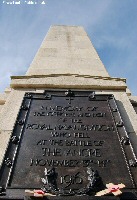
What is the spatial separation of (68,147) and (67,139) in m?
0.18

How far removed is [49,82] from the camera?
601 centimetres

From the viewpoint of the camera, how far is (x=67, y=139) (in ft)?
15.0

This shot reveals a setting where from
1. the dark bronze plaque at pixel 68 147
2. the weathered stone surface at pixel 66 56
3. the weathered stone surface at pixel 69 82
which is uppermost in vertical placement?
the weathered stone surface at pixel 66 56

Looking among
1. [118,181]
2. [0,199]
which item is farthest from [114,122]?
[0,199]

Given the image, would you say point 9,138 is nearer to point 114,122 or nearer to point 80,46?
point 114,122

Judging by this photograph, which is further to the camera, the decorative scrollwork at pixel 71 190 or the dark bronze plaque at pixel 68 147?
the dark bronze plaque at pixel 68 147

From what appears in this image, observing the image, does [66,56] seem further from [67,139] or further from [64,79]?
[67,139]

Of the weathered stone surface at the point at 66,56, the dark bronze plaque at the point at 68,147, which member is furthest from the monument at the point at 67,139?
the weathered stone surface at the point at 66,56

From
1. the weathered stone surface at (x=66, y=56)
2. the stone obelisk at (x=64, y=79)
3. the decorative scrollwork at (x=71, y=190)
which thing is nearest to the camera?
the decorative scrollwork at (x=71, y=190)

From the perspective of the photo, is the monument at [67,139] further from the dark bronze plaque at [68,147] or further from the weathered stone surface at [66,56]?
the weathered stone surface at [66,56]

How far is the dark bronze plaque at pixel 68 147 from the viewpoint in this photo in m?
3.83

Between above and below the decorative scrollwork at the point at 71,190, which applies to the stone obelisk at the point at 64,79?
above

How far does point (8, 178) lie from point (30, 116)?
143 centimetres

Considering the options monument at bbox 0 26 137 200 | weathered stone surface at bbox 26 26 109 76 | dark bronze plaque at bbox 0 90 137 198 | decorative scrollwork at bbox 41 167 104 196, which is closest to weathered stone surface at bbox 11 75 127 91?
monument at bbox 0 26 137 200
